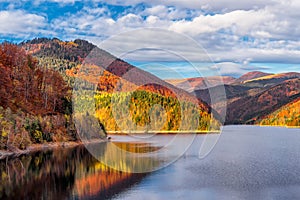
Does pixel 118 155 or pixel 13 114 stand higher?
pixel 13 114

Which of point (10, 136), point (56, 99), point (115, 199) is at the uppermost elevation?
point (56, 99)

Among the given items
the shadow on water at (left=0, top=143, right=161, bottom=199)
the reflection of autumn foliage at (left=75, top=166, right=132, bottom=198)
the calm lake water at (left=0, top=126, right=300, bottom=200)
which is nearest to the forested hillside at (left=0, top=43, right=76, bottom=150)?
the calm lake water at (left=0, top=126, right=300, bottom=200)

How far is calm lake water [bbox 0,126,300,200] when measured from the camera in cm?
3984

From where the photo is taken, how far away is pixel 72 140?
9562 cm

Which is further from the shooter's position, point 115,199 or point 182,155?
point 182,155

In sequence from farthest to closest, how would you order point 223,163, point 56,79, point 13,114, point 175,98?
point 175,98, point 56,79, point 13,114, point 223,163

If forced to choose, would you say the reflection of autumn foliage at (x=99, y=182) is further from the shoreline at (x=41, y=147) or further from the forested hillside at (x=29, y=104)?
the forested hillside at (x=29, y=104)


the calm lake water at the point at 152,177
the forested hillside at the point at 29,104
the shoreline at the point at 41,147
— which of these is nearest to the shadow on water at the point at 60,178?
the calm lake water at the point at 152,177

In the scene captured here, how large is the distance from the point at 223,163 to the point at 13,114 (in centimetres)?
4256

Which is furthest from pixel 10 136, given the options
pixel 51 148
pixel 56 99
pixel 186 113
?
pixel 186 113

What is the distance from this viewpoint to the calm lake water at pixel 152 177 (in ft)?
131

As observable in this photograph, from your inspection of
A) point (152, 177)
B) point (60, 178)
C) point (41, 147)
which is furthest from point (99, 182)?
point (41, 147)

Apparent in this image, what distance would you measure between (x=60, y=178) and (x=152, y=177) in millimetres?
11669

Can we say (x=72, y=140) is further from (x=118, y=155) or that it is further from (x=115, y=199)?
(x=115, y=199)
